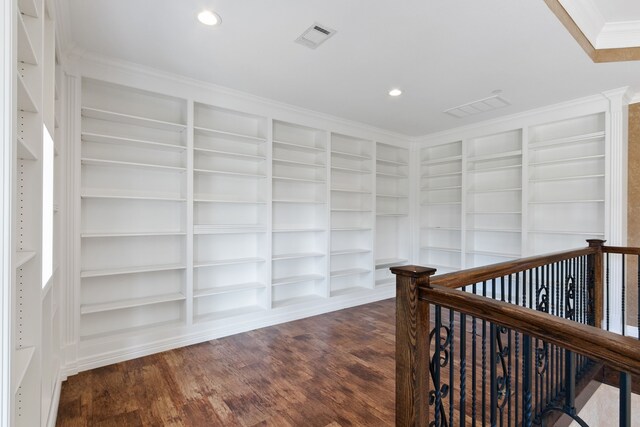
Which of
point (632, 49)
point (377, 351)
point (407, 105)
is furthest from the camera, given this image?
Result: point (407, 105)

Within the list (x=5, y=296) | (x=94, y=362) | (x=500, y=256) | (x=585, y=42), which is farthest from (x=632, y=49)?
(x=94, y=362)

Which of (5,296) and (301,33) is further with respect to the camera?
(301,33)

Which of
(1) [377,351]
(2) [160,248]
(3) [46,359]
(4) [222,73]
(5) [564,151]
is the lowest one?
(1) [377,351]

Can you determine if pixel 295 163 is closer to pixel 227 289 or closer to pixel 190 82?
pixel 190 82

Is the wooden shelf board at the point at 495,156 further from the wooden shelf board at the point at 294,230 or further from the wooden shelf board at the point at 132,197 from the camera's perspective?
the wooden shelf board at the point at 132,197

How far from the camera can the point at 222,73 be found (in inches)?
114

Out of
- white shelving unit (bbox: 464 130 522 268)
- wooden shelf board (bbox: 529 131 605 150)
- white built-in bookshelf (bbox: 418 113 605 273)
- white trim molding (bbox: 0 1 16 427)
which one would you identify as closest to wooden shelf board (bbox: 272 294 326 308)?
white built-in bookshelf (bbox: 418 113 605 273)

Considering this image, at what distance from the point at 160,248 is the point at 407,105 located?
129 inches

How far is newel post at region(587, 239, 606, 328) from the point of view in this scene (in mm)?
2504

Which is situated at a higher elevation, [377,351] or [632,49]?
[632,49]

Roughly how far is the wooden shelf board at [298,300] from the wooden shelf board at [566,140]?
341cm

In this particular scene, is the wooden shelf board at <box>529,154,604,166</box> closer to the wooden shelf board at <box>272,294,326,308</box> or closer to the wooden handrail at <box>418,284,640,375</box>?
the wooden shelf board at <box>272,294,326,308</box>

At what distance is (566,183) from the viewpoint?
378cm

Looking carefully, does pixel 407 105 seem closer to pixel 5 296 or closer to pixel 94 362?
pixel 5 296
